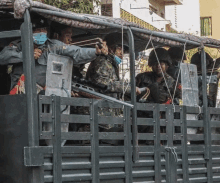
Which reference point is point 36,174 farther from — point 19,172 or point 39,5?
point 39,5

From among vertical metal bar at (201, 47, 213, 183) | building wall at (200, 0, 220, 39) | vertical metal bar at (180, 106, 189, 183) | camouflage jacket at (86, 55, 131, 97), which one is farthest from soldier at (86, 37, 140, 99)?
building wall at (200, 0, 220, 39)

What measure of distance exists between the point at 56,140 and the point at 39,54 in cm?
95

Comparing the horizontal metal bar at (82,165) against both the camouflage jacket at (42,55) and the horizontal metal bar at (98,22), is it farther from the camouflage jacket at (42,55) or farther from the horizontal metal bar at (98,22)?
the horizontal metal bar at (98,22)

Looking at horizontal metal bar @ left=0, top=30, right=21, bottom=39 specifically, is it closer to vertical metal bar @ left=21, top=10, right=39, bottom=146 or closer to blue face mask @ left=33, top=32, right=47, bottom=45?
vertical metal bar @ left=21, top=10, right=39, bottom=146

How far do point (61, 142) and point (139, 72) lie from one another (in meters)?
3.05

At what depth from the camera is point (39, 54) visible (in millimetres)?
6281

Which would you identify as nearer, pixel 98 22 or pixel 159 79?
pixel 98 22

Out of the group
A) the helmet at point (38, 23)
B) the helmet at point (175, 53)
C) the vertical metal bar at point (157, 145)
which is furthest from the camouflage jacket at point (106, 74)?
the helmet at point (175, 53)

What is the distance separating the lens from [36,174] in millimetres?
5684

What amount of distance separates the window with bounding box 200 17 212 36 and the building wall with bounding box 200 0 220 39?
0.69ft

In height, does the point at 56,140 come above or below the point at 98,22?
below

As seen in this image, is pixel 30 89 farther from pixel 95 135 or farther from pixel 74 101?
pixel 95 135

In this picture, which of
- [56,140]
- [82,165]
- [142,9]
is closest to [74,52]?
[56,140]

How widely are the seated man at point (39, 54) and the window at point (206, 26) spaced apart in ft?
96.3
